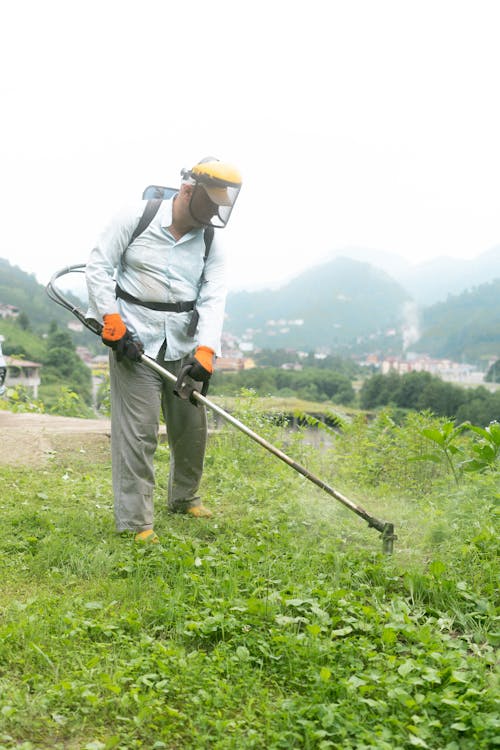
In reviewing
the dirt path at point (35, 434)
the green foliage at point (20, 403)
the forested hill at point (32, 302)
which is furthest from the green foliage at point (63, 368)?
the dirt path at point (35, 434)

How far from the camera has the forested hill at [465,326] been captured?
79.7m

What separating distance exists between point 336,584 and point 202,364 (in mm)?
1438

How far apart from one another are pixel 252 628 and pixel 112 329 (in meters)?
1.86

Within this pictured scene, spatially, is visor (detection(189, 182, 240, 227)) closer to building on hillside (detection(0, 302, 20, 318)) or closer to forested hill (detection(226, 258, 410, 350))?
building on hillside (detection(0, 302, 20, 318))

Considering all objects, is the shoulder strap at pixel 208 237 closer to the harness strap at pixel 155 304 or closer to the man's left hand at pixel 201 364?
the harness strap at pixel 155 304

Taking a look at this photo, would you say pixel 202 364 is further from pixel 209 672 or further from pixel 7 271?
pixel 7 271

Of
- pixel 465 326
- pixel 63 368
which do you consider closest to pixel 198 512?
pixel 63 368

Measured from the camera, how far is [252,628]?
287 cm

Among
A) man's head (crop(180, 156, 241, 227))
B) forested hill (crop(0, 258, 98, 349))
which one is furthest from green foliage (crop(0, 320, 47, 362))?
man's head (crop(180, 156, 241, 227))

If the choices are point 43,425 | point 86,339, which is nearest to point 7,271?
point 86,339

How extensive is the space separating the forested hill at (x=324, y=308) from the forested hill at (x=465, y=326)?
66.3 feet

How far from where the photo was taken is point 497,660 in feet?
8.89

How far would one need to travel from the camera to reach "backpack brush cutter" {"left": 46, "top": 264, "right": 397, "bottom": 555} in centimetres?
388

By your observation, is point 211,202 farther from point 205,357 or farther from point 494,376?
point 494,376
